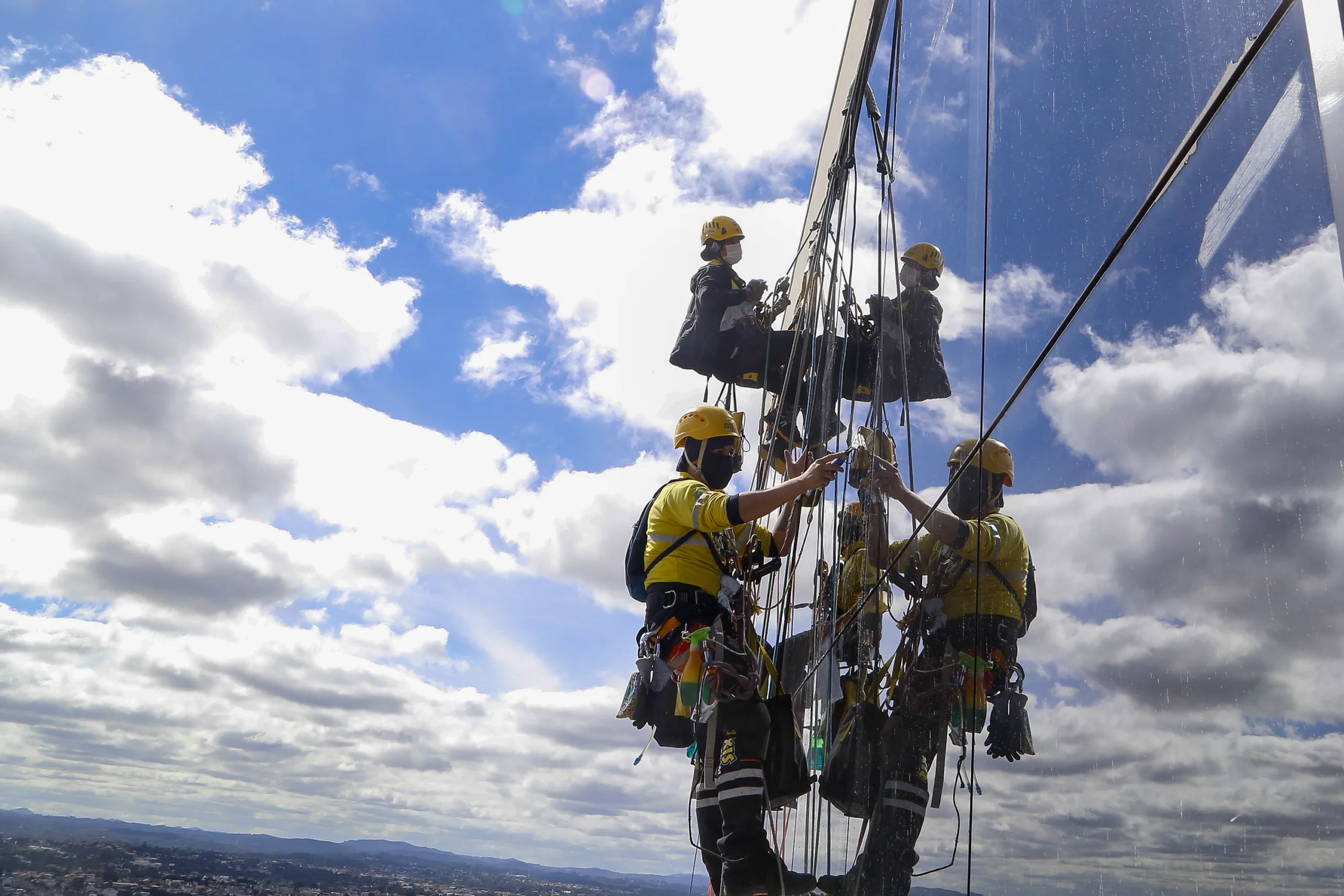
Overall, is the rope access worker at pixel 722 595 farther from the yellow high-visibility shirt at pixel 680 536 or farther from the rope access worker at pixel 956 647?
the rope access worker at pixel 956 647

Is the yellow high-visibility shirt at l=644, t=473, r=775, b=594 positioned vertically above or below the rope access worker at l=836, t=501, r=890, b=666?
above

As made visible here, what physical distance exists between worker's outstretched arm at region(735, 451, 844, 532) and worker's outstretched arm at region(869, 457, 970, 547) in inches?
15.3

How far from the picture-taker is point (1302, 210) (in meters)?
0.98

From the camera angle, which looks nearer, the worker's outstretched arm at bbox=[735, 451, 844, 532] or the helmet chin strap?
the worker's outstretched arm at bbox=[735, 451, 844, 532]

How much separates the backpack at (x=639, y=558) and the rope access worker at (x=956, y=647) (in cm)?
199

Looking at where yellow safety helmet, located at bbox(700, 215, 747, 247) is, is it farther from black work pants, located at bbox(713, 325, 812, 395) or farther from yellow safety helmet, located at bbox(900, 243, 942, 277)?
yellow safety helmet, located at bbox(900, 243, 942, 277)

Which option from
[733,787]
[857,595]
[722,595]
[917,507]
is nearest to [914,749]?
[917,507]

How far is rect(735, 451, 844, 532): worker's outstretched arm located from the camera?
149 inches

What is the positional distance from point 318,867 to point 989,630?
15075 centimetres

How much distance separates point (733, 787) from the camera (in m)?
4.02

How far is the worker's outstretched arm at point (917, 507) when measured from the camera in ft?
7.29

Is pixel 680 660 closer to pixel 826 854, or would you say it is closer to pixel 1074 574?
pixel 826 854

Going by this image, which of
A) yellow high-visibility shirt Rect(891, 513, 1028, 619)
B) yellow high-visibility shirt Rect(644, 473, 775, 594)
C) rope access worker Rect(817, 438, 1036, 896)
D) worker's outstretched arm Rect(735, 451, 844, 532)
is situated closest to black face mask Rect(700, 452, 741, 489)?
yellow high-visibility shirt Rect(644, 473, 775, 594)

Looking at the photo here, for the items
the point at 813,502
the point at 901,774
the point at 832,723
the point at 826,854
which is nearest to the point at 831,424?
the point at 813,502
